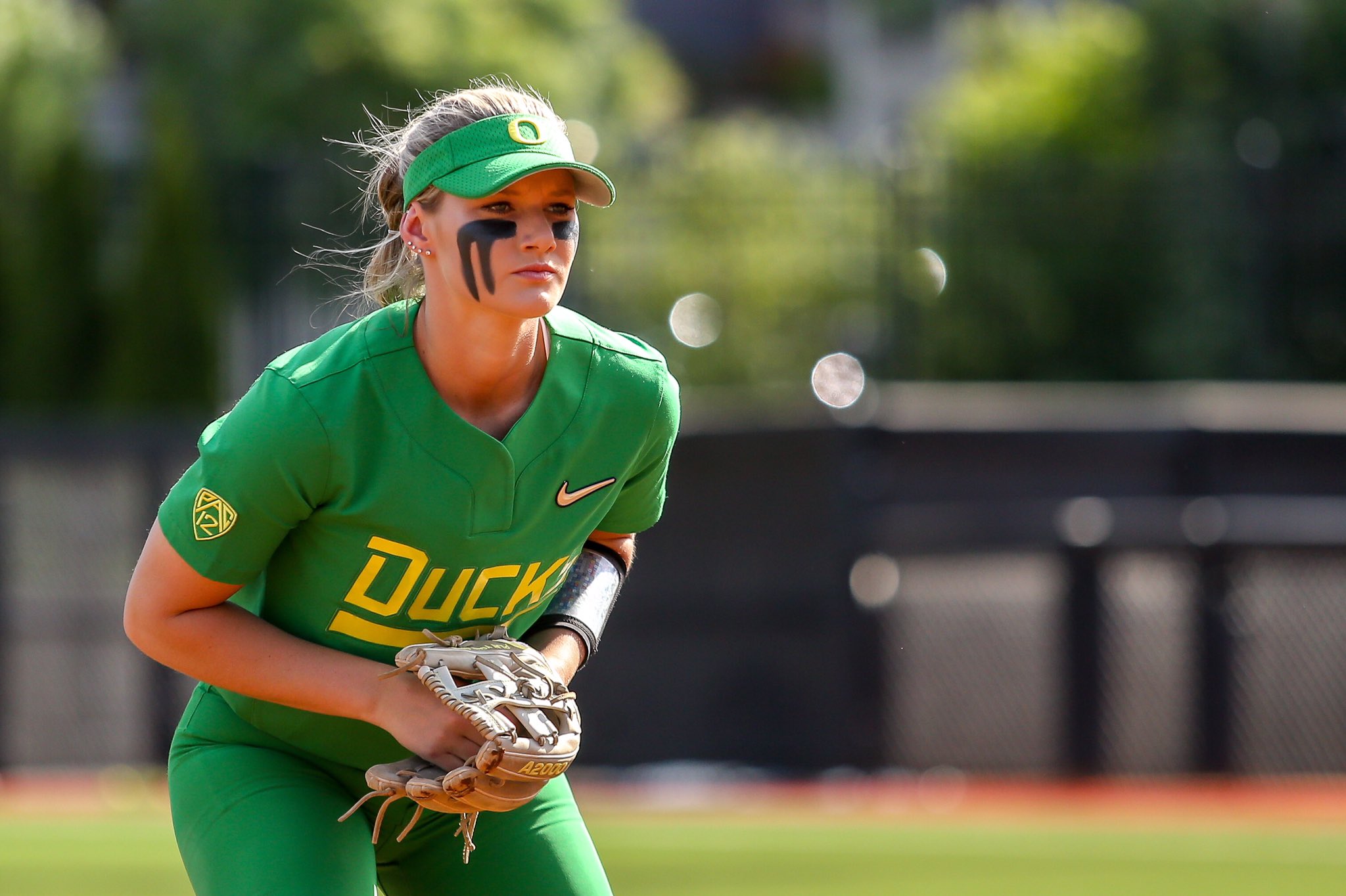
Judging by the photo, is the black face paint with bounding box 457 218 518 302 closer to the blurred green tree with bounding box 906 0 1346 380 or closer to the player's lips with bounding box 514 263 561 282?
the player's lips with bounding box 514 263 561 282

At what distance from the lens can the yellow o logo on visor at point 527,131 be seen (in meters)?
2.97

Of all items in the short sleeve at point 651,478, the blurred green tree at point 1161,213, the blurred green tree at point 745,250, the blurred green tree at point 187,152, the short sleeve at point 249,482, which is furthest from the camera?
the blurred green tree at point 187,152

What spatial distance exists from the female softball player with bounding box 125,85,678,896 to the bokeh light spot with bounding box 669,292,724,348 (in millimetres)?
11495

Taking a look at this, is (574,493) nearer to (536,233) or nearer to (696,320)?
(536,233)

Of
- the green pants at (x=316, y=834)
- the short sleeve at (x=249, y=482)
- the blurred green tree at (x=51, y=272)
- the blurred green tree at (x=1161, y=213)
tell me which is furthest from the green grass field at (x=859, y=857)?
the blurred green tree at (x=51, y=272)

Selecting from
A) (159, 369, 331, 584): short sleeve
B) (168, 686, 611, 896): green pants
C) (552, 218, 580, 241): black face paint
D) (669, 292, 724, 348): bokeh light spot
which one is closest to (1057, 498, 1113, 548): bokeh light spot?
(669, 292, 724, 348): bokeh light spot

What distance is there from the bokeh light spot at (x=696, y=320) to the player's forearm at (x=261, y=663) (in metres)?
11.7

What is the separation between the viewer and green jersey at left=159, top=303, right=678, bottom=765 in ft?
9.51

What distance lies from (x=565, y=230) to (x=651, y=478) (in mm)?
600

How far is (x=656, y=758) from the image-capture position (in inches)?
407

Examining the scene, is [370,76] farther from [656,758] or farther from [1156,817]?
[1156,817]

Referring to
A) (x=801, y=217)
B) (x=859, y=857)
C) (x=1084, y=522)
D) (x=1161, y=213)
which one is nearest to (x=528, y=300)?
(x=859, y=857)

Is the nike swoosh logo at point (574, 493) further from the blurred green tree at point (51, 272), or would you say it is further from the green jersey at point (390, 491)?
the blurred green tree at point (51, 272)

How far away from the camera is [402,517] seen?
2.99 m
